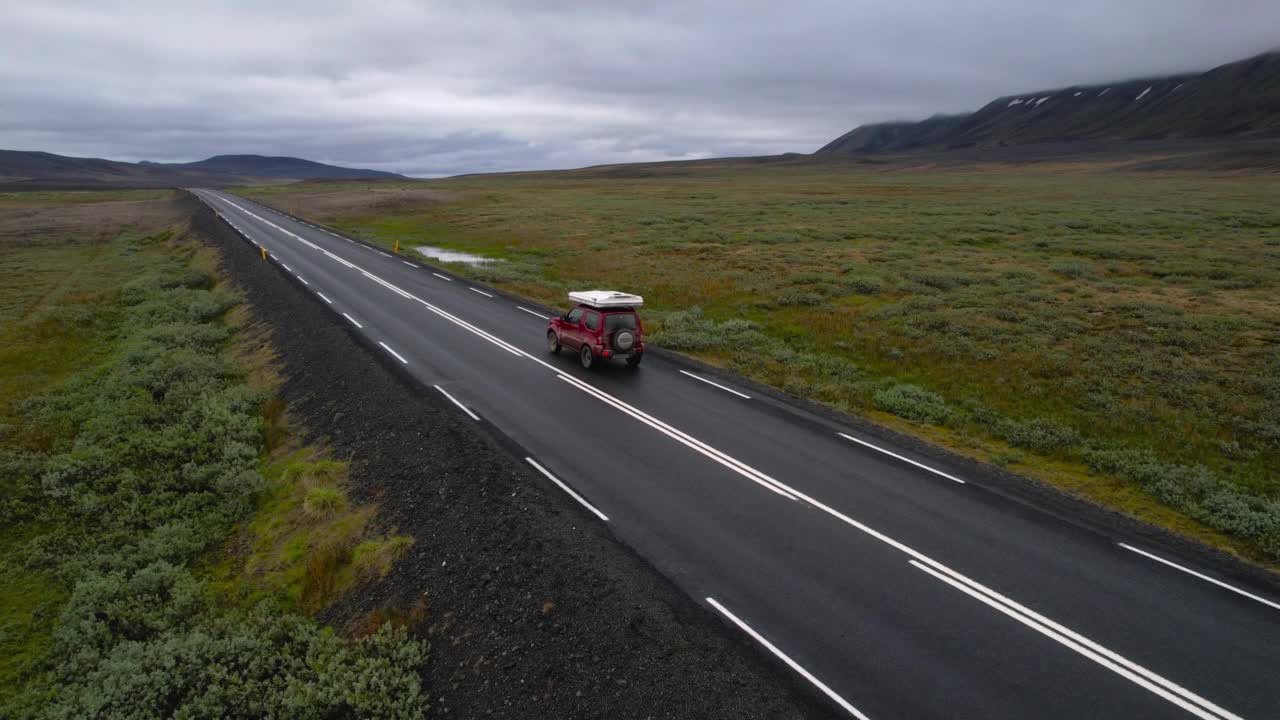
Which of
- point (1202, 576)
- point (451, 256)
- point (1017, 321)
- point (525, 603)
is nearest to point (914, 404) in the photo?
point (1202, 576)

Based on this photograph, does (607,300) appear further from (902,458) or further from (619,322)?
(902,458)

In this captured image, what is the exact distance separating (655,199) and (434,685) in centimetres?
9176

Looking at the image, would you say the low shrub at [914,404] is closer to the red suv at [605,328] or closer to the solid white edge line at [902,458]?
the solid white edge line at [902,458]

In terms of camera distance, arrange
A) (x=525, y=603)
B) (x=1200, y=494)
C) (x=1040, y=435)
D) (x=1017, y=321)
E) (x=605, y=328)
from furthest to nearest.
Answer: (x=1017, y=321), (x=605, y=328), (x=1040, y=435), (x=1200, y=494), (x=525, y=603)

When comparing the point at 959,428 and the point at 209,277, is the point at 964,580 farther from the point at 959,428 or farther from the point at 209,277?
the point at 209,277

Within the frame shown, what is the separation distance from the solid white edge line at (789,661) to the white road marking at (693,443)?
3.46 metres

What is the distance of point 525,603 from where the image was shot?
8.62 metres

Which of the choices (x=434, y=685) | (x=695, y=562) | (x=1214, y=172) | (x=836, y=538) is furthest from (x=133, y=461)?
(x=1214, y=172)

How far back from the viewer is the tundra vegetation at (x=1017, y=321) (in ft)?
43.2

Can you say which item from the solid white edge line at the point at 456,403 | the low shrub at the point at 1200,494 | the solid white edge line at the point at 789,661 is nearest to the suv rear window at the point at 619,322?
the solid white edge line at the point at 456,403

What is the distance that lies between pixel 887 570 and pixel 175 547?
41.5 feet

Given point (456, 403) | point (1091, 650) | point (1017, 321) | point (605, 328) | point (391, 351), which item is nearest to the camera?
point (1091, 650)

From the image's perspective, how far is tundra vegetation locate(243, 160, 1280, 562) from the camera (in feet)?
43.2

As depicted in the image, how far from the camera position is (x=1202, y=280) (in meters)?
29.2
